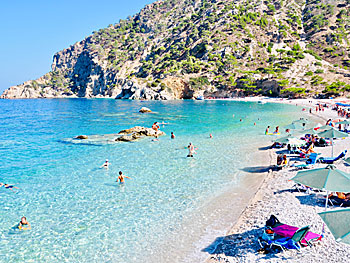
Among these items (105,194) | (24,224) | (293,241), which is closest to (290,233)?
(293,241)

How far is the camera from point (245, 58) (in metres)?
118

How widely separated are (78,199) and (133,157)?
27.9ft

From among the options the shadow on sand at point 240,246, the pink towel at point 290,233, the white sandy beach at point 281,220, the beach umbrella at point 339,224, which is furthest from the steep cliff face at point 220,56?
the beach umbrella at point 339,224

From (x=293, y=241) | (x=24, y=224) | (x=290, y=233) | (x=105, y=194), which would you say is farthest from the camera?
(x=105, y=194)

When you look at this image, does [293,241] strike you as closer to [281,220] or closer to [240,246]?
[240,246]

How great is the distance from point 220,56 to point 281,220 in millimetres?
114676

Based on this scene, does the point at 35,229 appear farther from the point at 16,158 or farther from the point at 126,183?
the point at 16,158

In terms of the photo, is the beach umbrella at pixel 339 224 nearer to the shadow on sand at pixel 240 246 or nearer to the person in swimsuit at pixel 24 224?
the shadow on sand at pixel 240 246

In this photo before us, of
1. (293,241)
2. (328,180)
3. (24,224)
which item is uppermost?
(328,180)

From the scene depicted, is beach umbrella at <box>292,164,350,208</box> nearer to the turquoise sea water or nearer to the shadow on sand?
the shadow on sand

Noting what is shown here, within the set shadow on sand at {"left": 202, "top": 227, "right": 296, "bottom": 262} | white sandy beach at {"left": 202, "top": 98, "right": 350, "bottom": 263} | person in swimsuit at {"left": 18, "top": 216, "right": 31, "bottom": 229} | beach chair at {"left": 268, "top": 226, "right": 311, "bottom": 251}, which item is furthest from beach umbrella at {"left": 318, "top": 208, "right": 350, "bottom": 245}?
person in swimsuit at {"left": 18, "top": 216, "right": 31, "bottom": 229}

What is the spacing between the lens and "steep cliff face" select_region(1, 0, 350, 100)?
10269 centimetres

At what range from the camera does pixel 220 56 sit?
117 meters

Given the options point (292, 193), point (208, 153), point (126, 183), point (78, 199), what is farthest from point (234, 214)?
point (208, 153)
